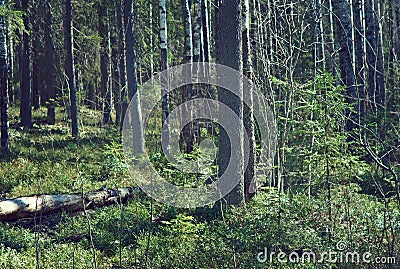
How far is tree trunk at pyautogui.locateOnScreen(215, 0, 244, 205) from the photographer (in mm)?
9695

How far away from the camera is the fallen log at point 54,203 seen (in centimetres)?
931

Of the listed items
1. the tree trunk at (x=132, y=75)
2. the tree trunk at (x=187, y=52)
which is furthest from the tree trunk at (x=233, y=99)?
the tree trunk at (x=132, y=75)

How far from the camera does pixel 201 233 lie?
8.59 metres

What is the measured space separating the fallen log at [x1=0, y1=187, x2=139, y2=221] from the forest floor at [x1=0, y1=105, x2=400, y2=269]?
8.0 inches

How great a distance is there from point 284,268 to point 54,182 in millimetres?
7539

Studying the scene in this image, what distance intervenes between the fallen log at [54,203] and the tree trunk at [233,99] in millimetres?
2286

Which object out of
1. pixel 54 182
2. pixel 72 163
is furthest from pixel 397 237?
pixel 72 163

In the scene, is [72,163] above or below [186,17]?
below

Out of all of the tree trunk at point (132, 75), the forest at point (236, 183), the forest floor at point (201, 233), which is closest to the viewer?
the forest floor at point (201, 233)

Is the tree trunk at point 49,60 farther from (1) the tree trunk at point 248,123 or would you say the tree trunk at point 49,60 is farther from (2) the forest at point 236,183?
(1) the tree trunk at point 248,123

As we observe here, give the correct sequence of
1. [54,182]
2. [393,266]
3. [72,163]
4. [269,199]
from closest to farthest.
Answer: [393,266] < [269,199] < [54,182] < [72,163]

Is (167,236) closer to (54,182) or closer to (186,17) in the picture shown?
(54,182)

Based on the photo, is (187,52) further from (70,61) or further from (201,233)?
(201,233)

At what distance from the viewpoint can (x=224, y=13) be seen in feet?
32.4
